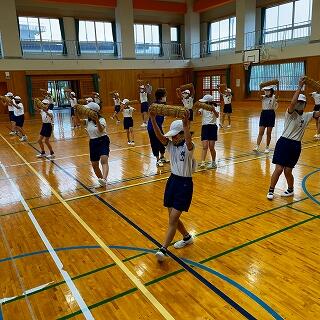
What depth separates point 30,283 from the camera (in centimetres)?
347

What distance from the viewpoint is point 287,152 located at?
5.14 metres

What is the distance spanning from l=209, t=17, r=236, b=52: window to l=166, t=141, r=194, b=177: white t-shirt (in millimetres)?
22703

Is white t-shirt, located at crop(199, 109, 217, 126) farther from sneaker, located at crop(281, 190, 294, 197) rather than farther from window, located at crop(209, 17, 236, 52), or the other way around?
window, located at crop(209, 17, 236, 52)

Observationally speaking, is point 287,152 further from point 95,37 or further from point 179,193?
point 95,37

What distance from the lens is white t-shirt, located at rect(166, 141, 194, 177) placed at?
356 cm

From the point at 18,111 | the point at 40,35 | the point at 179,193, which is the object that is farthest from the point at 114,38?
the point at 179,193

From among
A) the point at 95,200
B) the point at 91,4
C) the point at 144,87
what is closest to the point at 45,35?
the point at 91,4

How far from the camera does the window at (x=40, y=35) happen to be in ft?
72.6

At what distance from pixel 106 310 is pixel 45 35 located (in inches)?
916

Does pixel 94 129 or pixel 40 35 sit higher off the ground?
pixel 40 35

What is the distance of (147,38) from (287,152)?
23.3 meters

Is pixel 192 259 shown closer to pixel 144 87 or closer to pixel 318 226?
pixel 318 226

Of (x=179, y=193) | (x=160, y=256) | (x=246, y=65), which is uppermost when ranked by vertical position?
(x=246, y=65)

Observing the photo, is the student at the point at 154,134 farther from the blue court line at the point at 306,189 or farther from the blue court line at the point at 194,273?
the blue court line at the point at 306,189
